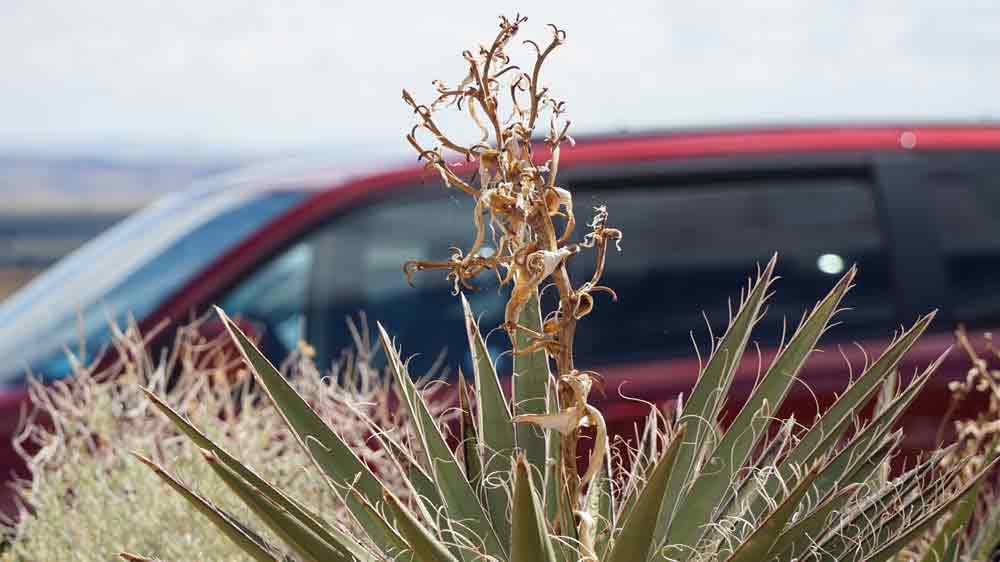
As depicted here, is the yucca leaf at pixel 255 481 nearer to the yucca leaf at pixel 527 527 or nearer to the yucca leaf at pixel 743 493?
the yucca leaf at pixel 527 527

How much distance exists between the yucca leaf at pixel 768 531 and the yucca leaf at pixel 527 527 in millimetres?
244

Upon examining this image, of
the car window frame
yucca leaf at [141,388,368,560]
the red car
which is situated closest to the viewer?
yucca leaf at [141,388,368,560]

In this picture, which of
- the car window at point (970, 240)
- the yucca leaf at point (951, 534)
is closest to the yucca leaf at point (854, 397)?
the yucca leaf at point (951, 534)

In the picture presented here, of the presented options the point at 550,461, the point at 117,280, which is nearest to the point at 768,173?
the point at 117,280

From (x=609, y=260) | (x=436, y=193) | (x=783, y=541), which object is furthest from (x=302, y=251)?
(x=783, y=541)

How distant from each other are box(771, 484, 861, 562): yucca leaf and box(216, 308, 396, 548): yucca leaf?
57 centimetres

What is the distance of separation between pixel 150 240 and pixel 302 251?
2.24 feet

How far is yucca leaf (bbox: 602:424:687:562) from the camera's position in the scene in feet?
5.32

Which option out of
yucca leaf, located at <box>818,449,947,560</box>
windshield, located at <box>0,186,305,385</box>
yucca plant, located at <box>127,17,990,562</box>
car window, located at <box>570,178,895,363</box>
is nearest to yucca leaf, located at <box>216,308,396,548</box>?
yucca plant, located at <box>127,17,990,562</box>

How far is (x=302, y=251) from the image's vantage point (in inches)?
172

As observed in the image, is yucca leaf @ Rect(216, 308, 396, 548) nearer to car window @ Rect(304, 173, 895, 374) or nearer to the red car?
the red car

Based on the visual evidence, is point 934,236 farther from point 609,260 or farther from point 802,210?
point 609,260

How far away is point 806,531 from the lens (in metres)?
1.86

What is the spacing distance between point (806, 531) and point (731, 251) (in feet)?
9.18
